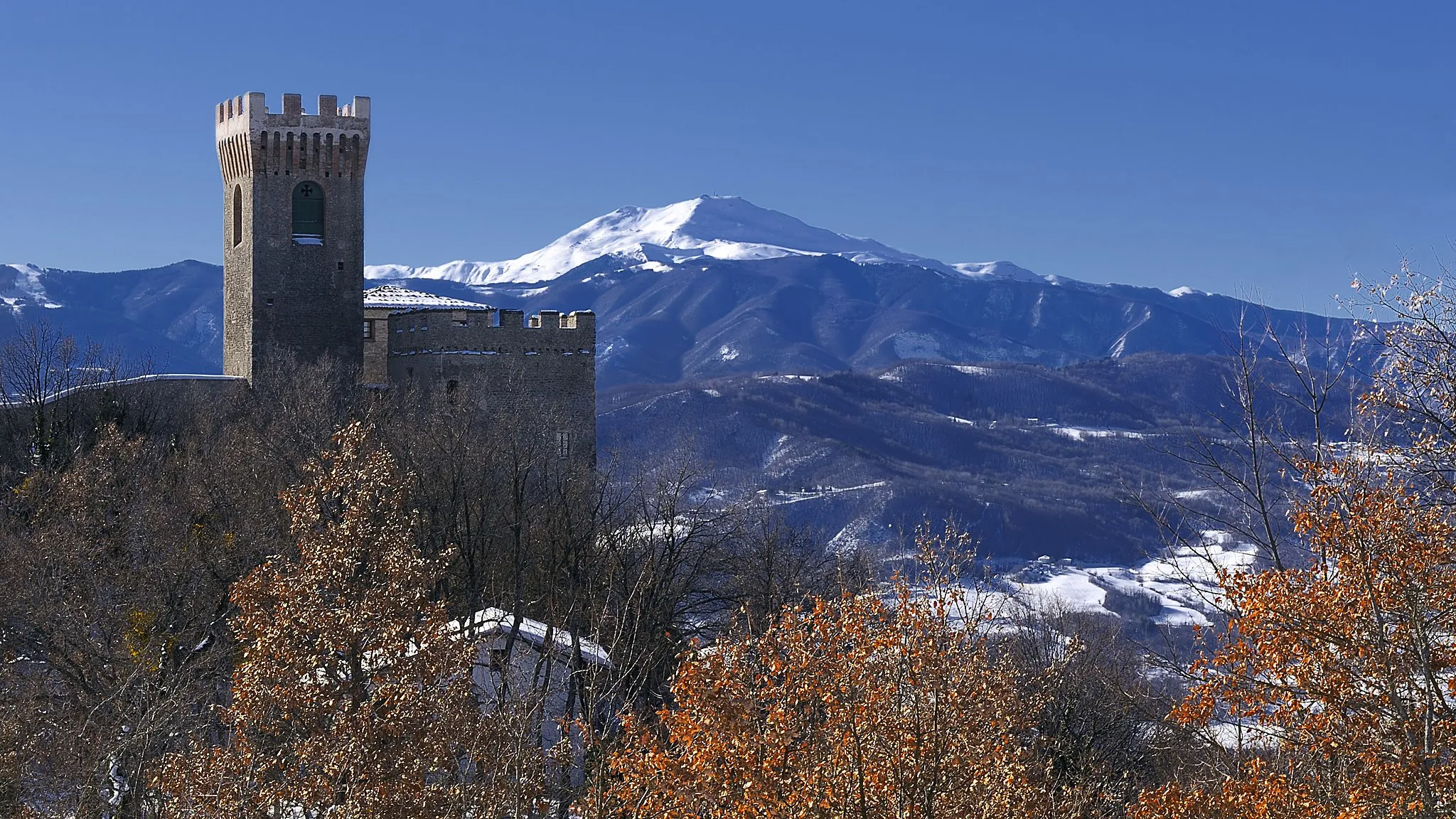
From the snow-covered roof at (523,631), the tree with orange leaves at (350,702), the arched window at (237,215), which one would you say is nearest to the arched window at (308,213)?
the arched window at (237,215)

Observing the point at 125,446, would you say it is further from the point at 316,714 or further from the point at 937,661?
the point at 937,661

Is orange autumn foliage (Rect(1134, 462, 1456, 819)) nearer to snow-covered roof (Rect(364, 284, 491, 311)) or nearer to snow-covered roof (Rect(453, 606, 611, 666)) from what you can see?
snow-covered roof (Rect(453, 606, 611, 666))

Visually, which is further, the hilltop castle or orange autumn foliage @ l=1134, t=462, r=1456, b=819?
the hilltop castle

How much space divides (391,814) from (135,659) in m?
11.2

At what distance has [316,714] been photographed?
85.1 feet

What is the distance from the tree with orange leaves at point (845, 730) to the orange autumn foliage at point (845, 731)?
1.1 inches

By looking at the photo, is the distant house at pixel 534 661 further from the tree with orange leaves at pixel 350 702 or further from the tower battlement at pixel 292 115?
the tower battlement at pixel 292 115

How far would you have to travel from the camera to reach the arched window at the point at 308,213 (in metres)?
53.9

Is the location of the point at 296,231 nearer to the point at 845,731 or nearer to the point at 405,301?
the point at 405,301

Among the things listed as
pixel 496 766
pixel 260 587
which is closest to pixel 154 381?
pixel 260 587

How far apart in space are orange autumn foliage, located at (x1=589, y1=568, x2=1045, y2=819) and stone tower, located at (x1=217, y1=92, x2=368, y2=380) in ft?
104

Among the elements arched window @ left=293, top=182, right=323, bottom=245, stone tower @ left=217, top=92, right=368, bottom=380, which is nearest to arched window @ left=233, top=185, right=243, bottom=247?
stone tower @ left=217, top=92, right=368, bottom=380

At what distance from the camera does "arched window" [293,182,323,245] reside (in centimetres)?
5391

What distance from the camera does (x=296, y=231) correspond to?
54.0 m
